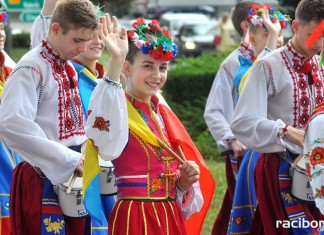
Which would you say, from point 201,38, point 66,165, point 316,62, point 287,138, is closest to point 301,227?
point 287,138

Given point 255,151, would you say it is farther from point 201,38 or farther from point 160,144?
point 201,38

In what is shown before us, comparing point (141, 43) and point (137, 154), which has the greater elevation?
point (141, 43)

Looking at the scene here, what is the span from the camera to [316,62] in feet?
21.0

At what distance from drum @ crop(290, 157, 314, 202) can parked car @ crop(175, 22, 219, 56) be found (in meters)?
23.7

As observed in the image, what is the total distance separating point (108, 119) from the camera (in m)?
5.30

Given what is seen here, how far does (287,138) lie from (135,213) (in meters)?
1.16

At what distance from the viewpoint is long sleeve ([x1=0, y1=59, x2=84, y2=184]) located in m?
5.67

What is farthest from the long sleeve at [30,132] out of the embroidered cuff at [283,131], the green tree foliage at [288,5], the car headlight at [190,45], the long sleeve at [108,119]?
the car headlight at [190,45]

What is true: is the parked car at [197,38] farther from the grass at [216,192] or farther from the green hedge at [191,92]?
the grass at [216,192]

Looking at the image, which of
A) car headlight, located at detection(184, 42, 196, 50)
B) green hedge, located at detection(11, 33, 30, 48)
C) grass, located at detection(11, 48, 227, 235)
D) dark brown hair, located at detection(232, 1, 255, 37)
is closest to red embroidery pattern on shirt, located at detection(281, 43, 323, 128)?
dark brown hair, located at detection(232, 1, 255, 37)

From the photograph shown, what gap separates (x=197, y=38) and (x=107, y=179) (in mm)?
25838

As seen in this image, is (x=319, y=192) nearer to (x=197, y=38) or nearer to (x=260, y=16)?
(x=260, y=16)

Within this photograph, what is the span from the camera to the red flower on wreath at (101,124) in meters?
5.31

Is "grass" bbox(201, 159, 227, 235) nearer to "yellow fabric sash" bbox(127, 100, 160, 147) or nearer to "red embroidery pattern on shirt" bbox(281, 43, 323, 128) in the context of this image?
"red embroidery pattern on shirt" bbox(281, 43, 323, 128)
